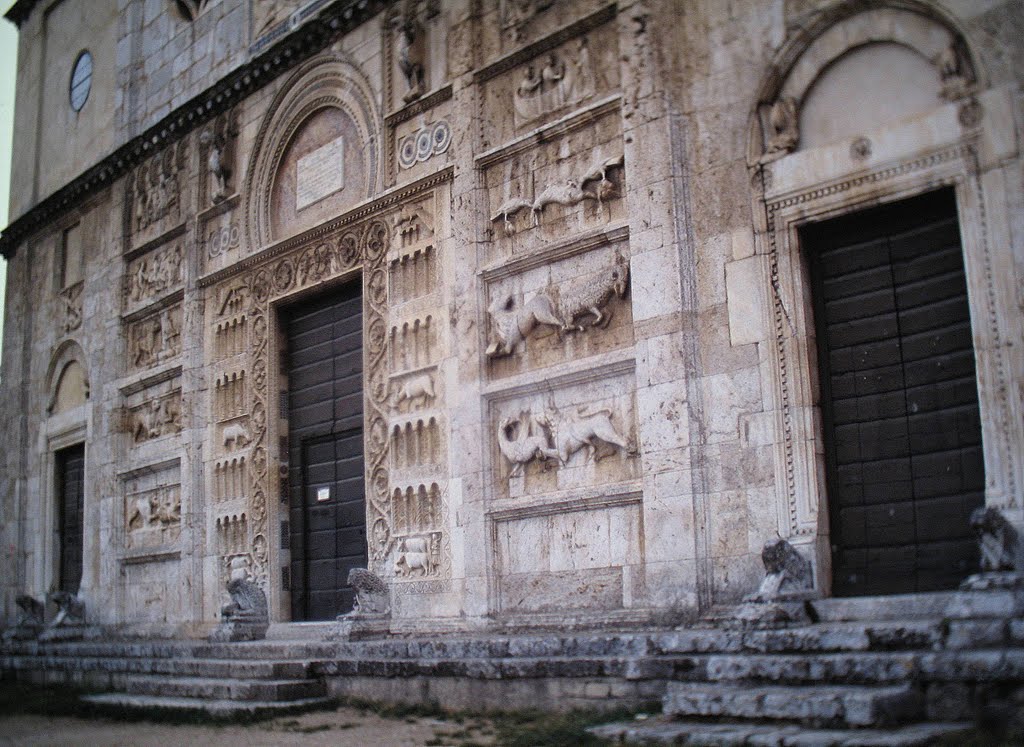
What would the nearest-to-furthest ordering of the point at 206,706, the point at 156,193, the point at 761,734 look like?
the point at 761,734
the point at 206,706
the point at 156,193

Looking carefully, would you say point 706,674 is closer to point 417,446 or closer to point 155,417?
point 417,446

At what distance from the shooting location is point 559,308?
10.2 metres

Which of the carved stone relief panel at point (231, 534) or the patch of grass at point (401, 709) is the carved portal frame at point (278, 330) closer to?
the carved stone relief panel at point (231, 534)

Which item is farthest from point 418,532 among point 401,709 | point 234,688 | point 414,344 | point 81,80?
point 81,80

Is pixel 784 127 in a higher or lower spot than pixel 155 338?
lower

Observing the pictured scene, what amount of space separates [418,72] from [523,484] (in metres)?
4.37

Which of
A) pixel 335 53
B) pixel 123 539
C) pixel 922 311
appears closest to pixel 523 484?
pixel 922 311

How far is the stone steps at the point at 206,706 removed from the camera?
9539mm

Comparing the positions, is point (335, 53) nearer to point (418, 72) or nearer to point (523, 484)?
point (418, 72)

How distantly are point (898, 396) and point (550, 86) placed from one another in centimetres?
430

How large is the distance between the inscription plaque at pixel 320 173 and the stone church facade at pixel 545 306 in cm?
4

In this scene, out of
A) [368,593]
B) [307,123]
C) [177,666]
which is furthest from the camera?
[307,123]

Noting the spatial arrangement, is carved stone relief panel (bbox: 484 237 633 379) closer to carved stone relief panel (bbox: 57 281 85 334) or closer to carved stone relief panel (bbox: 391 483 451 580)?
carved stone relief panel (bbox: 391 483 451 580)

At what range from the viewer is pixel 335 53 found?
1315cm
